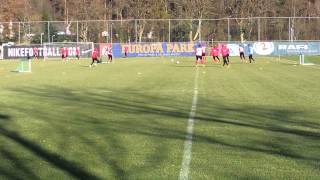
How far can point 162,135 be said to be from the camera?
11172mm

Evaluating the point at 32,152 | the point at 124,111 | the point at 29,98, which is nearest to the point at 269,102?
the point at 124,111

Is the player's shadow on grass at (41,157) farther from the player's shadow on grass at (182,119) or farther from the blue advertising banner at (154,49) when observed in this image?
the blue advertising banner at (154,49)

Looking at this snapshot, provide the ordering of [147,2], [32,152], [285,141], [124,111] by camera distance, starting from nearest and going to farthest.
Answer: [32,152], [285,141], [124,111], [147,2]

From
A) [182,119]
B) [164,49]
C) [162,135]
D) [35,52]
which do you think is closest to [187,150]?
[162,135]

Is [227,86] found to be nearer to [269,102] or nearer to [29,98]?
[269,102]

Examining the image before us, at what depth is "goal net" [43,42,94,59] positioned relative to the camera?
68.1 m

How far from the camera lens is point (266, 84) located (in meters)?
24.0

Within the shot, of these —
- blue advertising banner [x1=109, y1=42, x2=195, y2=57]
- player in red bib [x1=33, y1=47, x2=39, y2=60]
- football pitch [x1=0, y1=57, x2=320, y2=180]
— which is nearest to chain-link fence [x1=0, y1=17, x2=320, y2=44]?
blue advertising banner [x1=109, y1=42, x2=195, y2=57]

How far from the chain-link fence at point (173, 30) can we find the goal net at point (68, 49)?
5.31 meters

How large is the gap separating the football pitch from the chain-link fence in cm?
5422

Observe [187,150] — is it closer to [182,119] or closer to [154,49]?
[182,119]

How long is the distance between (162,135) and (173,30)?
65.6 m

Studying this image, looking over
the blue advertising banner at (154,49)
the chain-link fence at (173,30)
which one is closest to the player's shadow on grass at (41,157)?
the blue advertising banner at (154,49)

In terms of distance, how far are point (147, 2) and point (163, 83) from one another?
7168 centimetres
